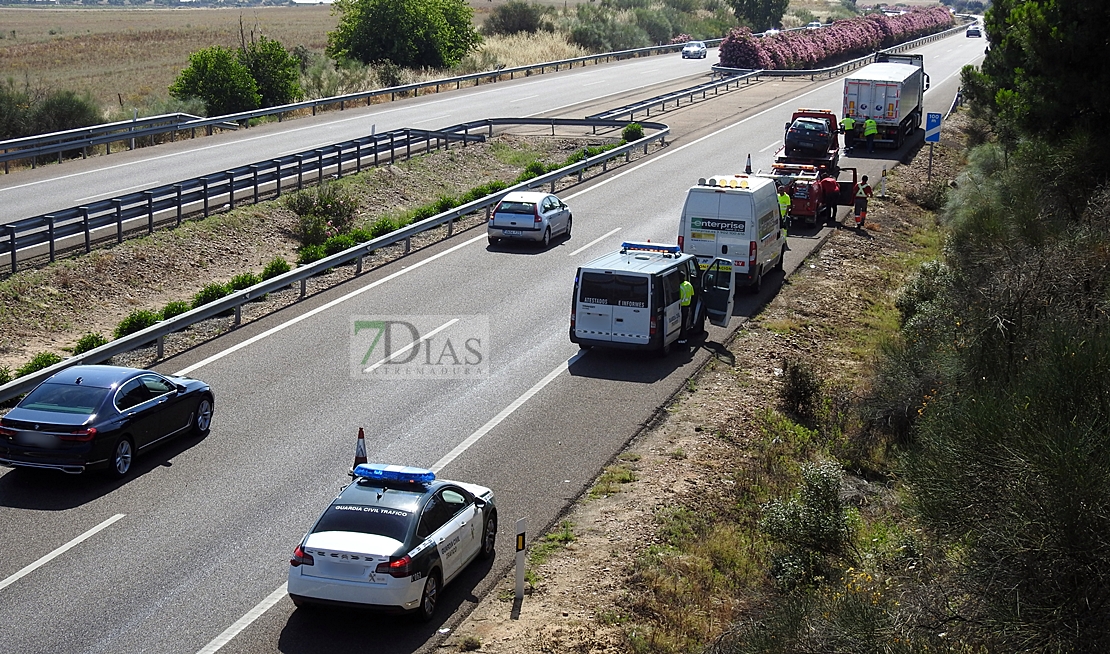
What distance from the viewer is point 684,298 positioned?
21469mm

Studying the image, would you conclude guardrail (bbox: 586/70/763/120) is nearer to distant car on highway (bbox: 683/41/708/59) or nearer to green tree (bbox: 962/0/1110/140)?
distant car on highway (bbox: 683/41/708/59)

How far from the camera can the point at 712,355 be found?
21688 mm

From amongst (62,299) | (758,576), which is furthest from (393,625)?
(62,299)

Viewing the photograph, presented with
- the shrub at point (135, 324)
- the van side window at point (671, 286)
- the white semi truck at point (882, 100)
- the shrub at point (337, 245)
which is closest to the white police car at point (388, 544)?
the van side window at point (671, 286)

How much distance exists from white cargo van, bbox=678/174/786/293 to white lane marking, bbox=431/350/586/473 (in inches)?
201

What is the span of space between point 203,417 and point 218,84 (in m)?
34.8

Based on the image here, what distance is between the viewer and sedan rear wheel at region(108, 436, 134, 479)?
15.1 meters

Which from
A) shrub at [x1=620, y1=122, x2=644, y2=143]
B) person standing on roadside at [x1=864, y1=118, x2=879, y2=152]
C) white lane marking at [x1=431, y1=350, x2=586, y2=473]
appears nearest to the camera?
white lane marking at [x1=431, y1=350, x2=586, y2=473]

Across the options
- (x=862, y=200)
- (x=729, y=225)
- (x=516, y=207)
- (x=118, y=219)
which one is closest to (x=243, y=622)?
(x=729, y=225)

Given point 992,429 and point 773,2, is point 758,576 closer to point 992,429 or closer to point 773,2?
point 992,429

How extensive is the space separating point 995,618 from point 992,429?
1997 mm

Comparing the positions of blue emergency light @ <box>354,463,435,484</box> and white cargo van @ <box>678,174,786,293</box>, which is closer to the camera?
blue emergency light @ <box>354,463,435,484</box>

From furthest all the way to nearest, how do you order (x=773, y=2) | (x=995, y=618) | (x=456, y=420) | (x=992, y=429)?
(x=773, y=2) → (x=456, y=420) → (x=992, y=429) → (x=995, y=618)

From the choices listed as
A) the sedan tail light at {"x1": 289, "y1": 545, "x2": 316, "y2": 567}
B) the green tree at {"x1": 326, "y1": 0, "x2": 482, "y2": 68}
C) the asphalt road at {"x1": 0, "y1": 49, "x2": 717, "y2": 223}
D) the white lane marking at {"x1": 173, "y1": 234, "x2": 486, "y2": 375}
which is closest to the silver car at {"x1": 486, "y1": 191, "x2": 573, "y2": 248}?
the white lane marking at {"x1": 173, "y1": 234, "x2": 486, "y2": 375}
